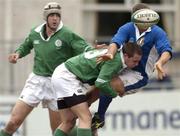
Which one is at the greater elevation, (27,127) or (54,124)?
(54,124)

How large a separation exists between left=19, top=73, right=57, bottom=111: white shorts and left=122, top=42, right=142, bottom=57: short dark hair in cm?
179

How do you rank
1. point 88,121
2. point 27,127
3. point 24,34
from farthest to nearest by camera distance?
point 24,34 → point 27,127 → point 88,121

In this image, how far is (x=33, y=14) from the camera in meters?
19.3

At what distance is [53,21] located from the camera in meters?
12.0

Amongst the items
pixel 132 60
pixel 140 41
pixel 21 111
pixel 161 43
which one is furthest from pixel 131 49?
pixel 21 111

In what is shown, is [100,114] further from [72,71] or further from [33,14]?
[33,14]

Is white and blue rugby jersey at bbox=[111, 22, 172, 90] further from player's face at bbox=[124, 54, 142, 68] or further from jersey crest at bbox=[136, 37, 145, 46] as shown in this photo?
player's face at bbox=[124, 54, 142, 68]

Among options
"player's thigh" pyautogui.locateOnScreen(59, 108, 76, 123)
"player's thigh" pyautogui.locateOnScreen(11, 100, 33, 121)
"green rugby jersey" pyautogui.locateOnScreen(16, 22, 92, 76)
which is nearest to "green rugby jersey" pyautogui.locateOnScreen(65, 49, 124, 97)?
"player's thigh" pyautogui.locateOnScreen(59, 108, 76, 123)

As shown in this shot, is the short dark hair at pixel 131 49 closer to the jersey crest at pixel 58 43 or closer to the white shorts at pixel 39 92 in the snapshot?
the jersey crest at pixel 58 43

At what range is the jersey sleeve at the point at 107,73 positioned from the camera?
428 inches

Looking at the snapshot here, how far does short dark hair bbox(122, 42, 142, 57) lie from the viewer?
10.9 meters

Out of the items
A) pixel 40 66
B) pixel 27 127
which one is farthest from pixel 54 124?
pixel 27 127

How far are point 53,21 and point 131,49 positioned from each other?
1514 mm

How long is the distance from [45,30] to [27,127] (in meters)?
4.44
